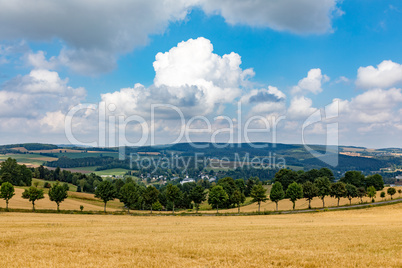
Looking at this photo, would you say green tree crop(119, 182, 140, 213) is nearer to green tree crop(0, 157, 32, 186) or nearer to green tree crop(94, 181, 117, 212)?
green tree crop(94, 181, 117, 212)

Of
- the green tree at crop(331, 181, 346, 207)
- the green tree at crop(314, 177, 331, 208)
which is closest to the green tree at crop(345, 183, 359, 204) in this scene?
the green tree at crop(331, 181, 346, 207)

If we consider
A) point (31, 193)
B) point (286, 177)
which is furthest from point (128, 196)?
point (286, 177)

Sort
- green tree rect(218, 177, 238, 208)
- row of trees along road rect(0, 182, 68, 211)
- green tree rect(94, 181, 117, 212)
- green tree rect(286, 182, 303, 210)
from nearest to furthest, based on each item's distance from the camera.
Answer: row of trees along road rect(0, 182, 68, 211) < green tree rect(94, 181, 117, 212) < green tree rect(286, 182, 303, 210) < green tree rect(218, 177, 238, 208)

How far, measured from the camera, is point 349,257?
18391mm

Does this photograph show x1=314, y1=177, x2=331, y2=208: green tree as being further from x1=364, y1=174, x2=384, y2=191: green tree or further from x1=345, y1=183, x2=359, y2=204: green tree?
x1=364, y1=174, x2=384, y2=191: green tree

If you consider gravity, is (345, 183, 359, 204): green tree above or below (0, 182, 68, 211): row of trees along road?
below

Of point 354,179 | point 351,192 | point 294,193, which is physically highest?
point 354,179

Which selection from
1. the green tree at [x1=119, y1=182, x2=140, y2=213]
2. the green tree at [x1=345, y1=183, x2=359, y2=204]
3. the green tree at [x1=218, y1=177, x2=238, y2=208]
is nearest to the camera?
the green tree at [x1=119, y1=182, x2=140, y2=213]

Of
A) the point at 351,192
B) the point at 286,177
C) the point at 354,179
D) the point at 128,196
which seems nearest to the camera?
the point at 128,196

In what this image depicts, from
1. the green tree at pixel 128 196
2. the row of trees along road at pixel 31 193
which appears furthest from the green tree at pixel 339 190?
the row of trees along road at pixel 31 193

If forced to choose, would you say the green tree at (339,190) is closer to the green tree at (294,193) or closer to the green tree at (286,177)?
the green tree at (294,193)

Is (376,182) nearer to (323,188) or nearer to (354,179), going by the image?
(354,179)

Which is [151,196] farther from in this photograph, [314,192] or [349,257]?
[349,257]

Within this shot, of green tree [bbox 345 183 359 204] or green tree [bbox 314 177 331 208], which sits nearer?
green tree [bbox 314 177 331 208]
